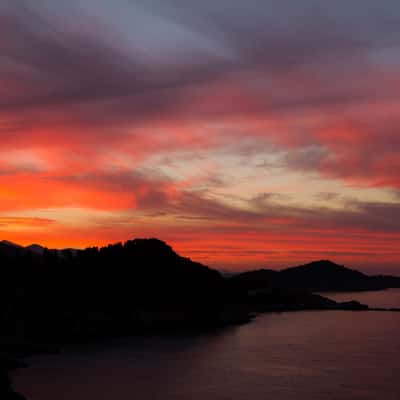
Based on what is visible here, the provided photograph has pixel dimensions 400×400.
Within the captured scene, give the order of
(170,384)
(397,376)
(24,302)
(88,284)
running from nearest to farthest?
(170,384) < (397,376) < (24,302) < (88,284)

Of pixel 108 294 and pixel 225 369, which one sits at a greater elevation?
pixel 108 294

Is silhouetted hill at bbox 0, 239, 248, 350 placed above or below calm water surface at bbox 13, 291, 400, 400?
above

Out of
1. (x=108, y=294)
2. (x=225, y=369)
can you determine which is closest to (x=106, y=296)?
(x=108, y=294)

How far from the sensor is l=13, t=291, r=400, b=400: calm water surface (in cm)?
7762

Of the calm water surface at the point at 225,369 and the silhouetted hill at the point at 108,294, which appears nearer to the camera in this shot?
the calm water surface at the point at 225,369

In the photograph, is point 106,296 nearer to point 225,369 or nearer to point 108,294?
point 108,294

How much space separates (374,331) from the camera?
524ft

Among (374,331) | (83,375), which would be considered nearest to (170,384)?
(83,375)

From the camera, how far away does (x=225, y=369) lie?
96.6 meters

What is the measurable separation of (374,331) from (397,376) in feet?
230

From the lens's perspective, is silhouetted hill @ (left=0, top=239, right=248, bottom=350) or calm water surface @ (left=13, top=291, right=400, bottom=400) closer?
calm water surface @ (left=13, top=291, right=400, bottom=400)

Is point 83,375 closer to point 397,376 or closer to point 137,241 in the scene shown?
point 397,376

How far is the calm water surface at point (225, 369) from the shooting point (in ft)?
255

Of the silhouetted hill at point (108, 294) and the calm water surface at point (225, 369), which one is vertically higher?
the silhouetted hill at point (108, 294)
